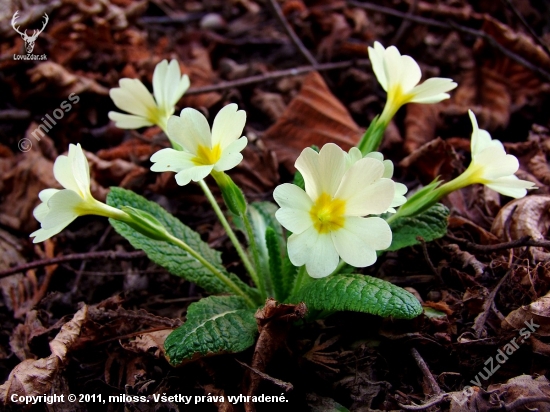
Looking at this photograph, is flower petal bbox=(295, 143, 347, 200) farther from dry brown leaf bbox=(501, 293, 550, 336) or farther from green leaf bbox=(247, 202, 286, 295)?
dry brown leaf bbox=(501, 293, 550, 336)

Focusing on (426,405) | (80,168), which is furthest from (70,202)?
(426,405)

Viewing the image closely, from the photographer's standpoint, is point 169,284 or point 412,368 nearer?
point 412,368

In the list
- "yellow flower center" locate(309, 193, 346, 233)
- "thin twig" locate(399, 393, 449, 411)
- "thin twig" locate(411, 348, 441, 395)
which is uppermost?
"yellow flower center" locate(309, 193, 346, 233)

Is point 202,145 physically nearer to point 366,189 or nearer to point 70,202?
point 70,202

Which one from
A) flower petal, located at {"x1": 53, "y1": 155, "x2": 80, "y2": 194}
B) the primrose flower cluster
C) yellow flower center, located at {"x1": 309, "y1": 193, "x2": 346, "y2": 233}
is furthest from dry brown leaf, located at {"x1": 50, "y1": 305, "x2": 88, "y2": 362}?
yellow flower center, located at {"x1": 309, "y1": 193, "x2": 346, "y2": 233}

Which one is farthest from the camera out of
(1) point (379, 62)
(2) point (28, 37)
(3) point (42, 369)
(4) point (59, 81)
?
(2) point (28, 37)

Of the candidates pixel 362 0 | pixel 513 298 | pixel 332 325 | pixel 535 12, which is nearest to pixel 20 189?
pixel 332 325

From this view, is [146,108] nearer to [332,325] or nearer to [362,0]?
[332,325]

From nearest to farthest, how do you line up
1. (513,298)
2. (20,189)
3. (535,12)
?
(513,298)
(20,189)
(535,12)
